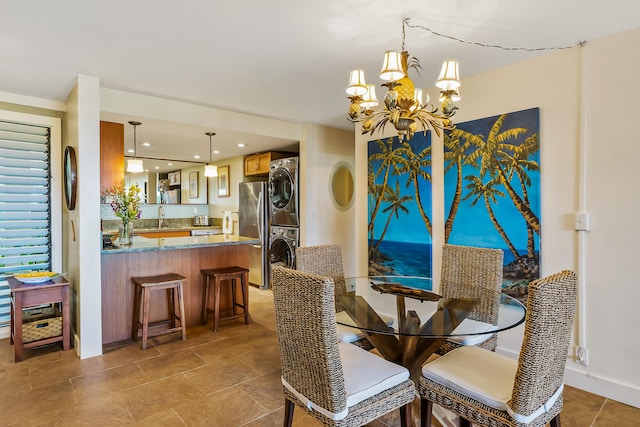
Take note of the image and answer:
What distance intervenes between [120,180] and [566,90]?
4177 millimetres

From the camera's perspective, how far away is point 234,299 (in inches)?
160

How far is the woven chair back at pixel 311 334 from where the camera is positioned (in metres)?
1.41

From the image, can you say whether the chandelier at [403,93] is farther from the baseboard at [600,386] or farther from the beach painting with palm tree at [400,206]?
the baseboard at [600,386]

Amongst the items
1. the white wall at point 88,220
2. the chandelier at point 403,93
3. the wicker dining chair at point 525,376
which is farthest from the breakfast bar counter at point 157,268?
the wicker dining chair at point 525,376

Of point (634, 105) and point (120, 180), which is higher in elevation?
point (634, 105)

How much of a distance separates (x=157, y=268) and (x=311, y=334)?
2.66 metres

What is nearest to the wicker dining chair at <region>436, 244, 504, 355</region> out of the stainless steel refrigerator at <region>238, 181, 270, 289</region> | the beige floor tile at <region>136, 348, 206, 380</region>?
the beige floor tile at <region>136, 348, 206, 380</region>

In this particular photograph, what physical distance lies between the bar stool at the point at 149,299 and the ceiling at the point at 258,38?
1.77 metres

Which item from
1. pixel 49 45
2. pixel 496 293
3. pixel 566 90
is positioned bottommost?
pixel 496 293

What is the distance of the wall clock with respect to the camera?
310cm

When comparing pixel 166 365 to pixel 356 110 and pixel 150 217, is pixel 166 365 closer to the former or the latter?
pixel 356 110

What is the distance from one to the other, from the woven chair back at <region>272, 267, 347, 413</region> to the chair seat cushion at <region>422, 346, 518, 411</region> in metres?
0.52

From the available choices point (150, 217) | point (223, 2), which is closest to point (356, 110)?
point (223, 2)

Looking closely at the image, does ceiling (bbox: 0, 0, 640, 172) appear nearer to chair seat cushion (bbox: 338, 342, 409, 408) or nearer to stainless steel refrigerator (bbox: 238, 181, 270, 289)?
chair seat cushion (bbox: 338, 342, 409, 408)
